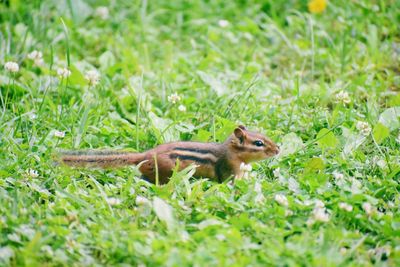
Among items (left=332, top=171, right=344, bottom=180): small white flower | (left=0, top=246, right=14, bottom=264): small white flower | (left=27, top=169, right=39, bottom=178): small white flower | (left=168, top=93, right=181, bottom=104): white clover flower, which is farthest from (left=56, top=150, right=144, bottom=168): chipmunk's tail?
(left=332, top=171, right=344, bottom=180): small white flower

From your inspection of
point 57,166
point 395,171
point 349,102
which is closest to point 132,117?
point 57,166

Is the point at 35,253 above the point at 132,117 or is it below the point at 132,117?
above

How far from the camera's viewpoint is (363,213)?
420 centimetres

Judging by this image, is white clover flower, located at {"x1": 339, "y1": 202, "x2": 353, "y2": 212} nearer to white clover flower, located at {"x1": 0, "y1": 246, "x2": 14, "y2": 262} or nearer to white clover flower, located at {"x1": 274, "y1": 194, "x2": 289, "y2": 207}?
white clover flower, located at {"x1": 274, "y1": 194, "x2": 289, "y2": 207}

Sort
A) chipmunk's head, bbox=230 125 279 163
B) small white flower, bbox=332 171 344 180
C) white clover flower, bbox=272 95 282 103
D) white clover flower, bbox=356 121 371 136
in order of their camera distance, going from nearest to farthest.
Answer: small white flower, bbox=332 171 344 180
chipmunk's head, bbox=230 125 279 163
white clover flower, bbox=356 121 371 136
white clover flower, bbox=272 95 282 103

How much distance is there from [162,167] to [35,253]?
1260 millimetres

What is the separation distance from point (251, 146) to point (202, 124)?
0.69 metres

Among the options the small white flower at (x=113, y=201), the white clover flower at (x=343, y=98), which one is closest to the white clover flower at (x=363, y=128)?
the white clover flower at (x=343, y=98)

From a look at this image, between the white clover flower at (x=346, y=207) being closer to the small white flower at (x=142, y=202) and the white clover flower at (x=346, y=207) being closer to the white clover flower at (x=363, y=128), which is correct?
the small white flower at (x=142, y=202)

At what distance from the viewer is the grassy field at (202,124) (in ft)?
12.6

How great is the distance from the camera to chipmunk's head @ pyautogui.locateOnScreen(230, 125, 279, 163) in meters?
4.89

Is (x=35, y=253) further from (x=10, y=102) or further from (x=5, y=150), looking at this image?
(x=10, y=102)

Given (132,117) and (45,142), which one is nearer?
(45,142)

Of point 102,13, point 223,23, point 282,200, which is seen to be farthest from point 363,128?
point 102,13
